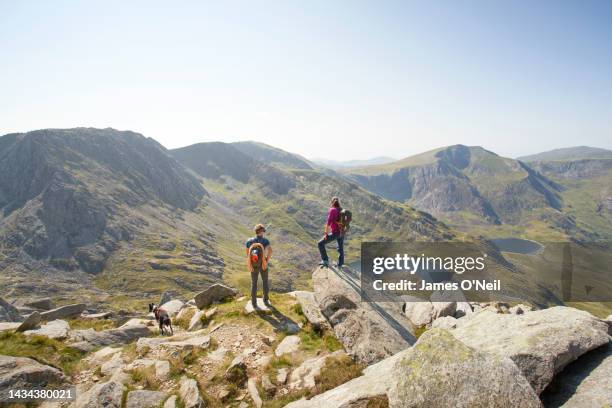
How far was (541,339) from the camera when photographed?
964cm

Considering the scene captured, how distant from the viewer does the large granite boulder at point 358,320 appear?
46.9 feet

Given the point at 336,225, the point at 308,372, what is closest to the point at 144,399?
the point at 308,372

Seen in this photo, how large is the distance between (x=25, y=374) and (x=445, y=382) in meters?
16.4

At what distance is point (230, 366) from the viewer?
13.9m

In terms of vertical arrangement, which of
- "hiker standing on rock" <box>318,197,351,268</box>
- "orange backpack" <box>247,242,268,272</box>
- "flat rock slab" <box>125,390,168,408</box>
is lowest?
"flat rock slab" <box>125,390,168,408</box>

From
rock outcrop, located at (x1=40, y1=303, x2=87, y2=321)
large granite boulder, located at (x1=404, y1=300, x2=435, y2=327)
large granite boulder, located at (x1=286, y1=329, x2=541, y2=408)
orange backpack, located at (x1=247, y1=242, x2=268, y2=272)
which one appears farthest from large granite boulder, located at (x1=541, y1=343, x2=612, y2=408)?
rock outcrop, located at (x1=40, y1=303, x2=87, y2=321)

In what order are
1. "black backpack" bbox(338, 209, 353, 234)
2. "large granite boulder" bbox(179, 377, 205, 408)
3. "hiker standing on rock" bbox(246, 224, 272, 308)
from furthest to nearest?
1. "black backpack" bbox(338, 209, 353, 234)
2. "hiker standing on rock" bbox(246, 224, 272, 308)
3. "large granite boulder" bbox(179, 377, 205, 408)

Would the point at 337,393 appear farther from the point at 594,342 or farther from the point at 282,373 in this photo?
the point at 594,342

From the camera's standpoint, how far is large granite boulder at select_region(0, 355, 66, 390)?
514 inches

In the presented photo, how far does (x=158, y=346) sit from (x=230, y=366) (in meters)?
5.35

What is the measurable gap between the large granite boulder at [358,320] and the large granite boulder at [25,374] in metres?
12.6

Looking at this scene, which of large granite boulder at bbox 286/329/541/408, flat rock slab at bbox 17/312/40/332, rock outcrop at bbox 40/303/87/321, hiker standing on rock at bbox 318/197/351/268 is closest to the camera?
large granite boulder at bbox 286/329/541/408

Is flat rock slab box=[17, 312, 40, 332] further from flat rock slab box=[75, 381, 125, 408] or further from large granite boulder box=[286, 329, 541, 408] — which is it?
large granite boulder box=[286, 329, 541, 408]

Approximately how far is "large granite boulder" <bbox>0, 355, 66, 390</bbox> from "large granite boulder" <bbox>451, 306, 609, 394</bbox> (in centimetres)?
1740
